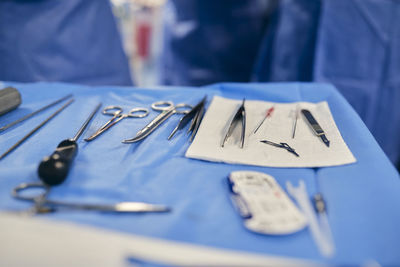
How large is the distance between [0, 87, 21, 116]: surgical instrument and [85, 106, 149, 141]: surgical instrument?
0.80 feet

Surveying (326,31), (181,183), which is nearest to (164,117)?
(181,183)

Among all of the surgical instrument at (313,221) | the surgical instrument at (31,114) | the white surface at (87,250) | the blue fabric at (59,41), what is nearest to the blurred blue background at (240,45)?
the blue fabric at (59,41)

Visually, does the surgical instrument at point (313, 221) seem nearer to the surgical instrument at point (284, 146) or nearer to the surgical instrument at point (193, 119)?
the surgical instrument at point (284, 146)

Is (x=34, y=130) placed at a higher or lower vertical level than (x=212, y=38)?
lower

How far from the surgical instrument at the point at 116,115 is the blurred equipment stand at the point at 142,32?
207cm

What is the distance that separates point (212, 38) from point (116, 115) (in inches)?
44.5

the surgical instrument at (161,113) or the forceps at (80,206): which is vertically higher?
the surgical instrument at (161,113)

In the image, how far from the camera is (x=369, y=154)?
1.90 feet

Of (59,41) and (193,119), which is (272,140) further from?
(59,41)

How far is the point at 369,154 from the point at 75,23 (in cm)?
149

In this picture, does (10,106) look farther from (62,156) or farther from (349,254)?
(349,254)

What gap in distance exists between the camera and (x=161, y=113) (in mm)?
772

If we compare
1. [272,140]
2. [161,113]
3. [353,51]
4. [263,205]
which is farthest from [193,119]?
Answer: [353,51]

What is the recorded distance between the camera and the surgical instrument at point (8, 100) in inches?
30.2
